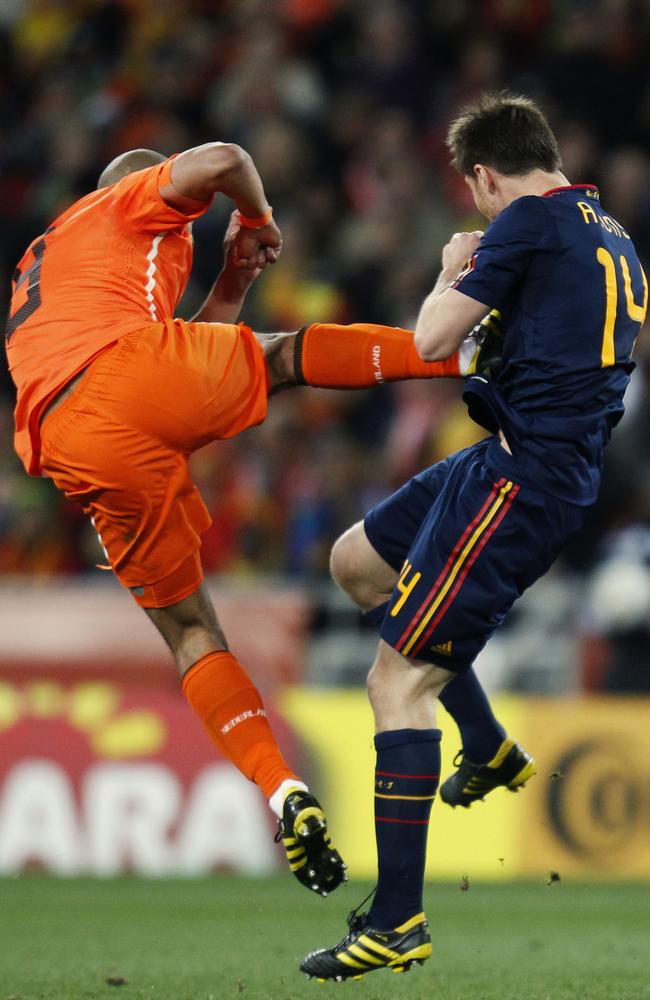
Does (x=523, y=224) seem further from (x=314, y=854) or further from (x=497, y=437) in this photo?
(x=314, y=854)

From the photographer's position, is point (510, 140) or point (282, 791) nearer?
point (510, 140)

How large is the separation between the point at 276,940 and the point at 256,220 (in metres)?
2.70

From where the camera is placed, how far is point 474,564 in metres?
4.61

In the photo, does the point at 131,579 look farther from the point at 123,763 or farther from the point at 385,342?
the point at 123,763

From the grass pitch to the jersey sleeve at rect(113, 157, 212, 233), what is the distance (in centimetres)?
222

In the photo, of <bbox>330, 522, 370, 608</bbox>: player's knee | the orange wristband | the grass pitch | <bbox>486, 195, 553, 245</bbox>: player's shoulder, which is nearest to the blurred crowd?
the grass pitch

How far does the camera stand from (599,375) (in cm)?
459

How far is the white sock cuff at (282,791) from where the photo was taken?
4.76 meters

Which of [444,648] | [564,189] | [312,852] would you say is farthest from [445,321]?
[312,852]

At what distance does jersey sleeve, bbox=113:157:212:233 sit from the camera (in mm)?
4914

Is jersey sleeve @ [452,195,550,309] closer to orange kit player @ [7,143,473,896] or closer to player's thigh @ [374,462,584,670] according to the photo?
orange kit player @ [7,143,473,896]

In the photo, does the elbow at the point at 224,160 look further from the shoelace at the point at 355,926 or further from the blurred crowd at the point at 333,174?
the blurred crowd at the point at 333,174

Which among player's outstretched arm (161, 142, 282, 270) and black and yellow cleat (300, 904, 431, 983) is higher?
player's outstretched arm (161, 142, 282, 270)

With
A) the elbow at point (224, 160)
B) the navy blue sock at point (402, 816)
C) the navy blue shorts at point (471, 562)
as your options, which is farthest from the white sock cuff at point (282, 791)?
the elbow at point (224, 160)
